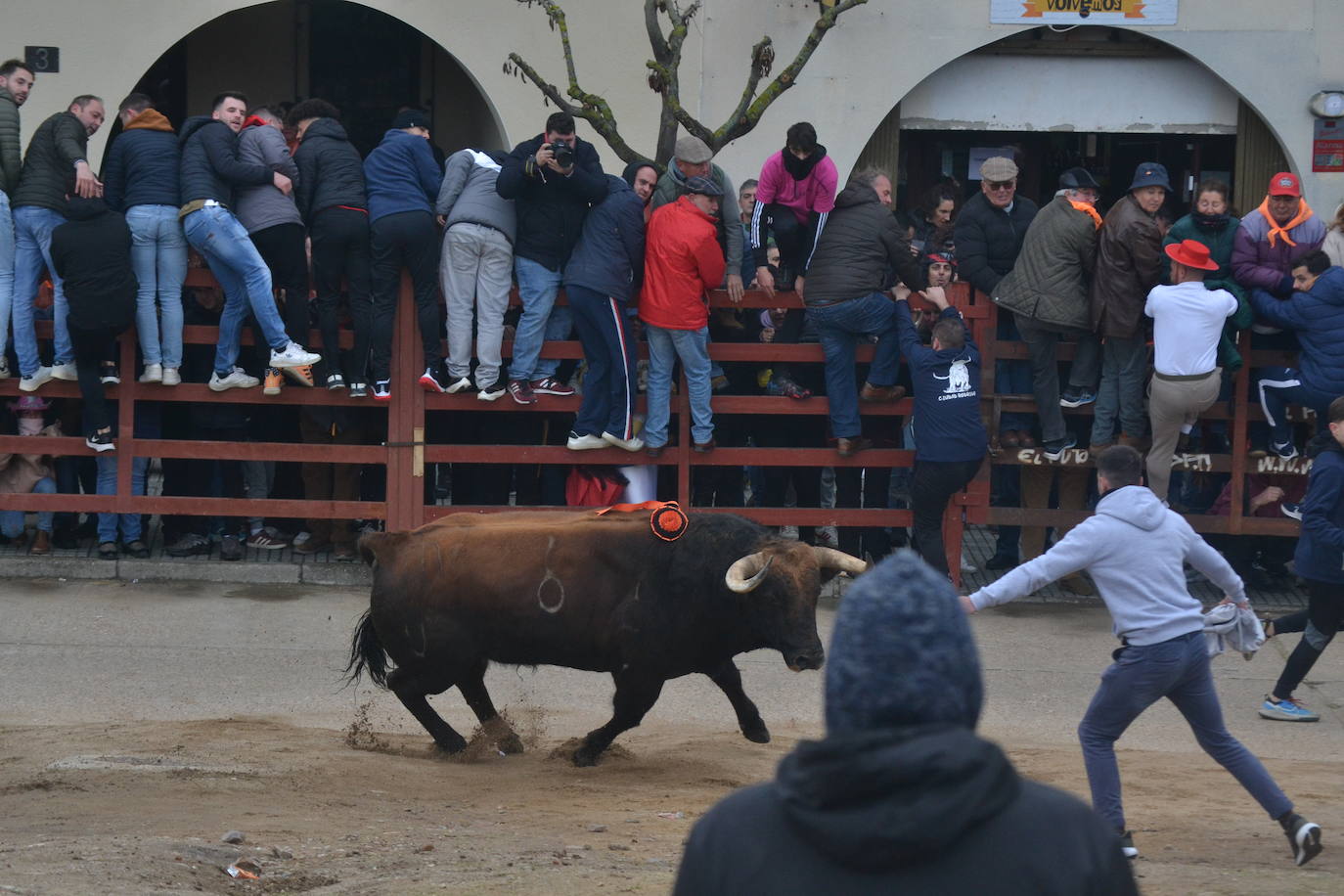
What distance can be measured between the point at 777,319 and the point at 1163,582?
5.29 meters

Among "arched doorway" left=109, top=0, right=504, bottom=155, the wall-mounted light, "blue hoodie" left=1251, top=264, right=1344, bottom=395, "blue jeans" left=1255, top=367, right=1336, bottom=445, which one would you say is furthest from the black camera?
the wall-mounted light

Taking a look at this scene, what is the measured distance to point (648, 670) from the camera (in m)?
7.70

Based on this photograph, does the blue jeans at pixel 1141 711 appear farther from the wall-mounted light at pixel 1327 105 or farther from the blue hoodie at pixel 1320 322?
the wall-mounted light at pixel 1327 105

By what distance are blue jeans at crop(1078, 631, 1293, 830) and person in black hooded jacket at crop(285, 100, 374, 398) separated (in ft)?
18.8

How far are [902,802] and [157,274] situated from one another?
9.05m

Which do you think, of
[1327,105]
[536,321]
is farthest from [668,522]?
[1327,105]

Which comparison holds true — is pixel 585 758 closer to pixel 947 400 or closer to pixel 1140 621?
pixel 1140 621

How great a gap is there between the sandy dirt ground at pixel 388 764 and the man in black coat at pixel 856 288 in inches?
57.2

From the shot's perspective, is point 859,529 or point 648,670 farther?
point 859,529

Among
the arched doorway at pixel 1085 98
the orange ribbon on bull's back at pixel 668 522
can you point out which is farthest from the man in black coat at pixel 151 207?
the arched doorway at pixel 1085 98

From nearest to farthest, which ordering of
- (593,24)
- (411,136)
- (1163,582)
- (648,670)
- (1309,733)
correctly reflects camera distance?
(1163,582) < (648,670) < (1309,733) < (411,136) < (593,24)

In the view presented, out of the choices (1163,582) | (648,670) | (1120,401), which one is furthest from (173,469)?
(1163,582)

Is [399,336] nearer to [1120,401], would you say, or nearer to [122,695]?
[122,695]

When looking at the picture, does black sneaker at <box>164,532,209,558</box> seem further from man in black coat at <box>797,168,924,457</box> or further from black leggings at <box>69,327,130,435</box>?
man in black coat at <box>797,168,924,457</box>
